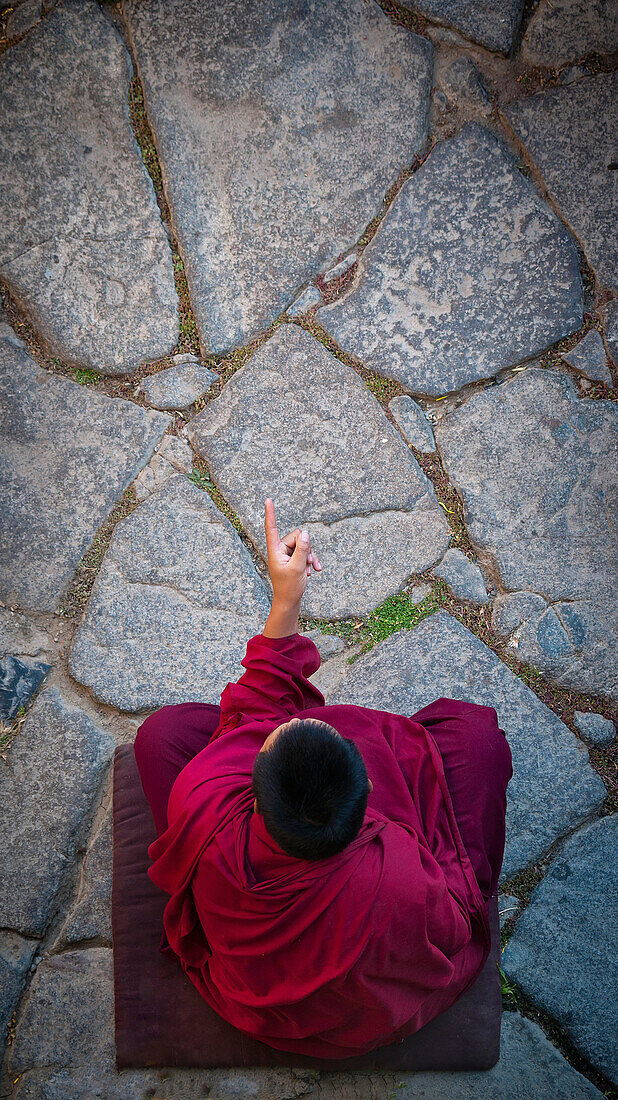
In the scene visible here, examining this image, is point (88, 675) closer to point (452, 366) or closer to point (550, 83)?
point (452, 366)

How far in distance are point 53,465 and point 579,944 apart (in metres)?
2.45

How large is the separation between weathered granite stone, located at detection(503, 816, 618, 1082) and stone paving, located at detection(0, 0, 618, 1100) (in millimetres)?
527

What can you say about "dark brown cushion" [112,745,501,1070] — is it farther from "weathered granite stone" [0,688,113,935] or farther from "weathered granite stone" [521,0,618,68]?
"weathered granite stone" [521,0,618,68]

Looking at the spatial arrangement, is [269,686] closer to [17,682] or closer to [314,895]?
[314,895]

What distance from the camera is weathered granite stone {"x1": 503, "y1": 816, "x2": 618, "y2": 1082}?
7.39 ft

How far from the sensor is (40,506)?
2729 millimetres

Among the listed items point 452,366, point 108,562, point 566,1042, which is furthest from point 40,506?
point 566,1042

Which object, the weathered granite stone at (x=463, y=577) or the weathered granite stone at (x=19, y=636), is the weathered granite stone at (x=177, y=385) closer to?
the weathered granite stone at (x=19, y=636)

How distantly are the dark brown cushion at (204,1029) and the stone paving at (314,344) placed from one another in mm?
759

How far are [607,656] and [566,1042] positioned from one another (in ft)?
4.00

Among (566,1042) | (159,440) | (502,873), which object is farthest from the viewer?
(159,440)

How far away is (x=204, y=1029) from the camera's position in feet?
6.80

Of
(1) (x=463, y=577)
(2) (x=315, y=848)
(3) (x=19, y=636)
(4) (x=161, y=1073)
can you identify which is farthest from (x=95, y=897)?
(1) (x=463, y=577)

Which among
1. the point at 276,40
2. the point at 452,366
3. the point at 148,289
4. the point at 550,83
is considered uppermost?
the point at 276,40
